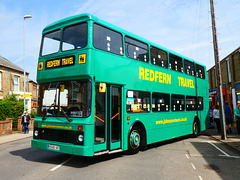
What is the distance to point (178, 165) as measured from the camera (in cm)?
661

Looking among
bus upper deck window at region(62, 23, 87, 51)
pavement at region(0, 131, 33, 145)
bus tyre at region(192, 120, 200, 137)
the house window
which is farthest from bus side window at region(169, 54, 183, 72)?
the house window

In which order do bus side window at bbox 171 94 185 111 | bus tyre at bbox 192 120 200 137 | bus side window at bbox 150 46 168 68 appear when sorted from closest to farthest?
bus side window at bbox 150 46 168 68
bus side window at bbox 171 94 185 111
bus tyre at bbox 192 120 200 137

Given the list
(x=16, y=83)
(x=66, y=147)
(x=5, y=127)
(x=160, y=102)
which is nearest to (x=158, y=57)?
(x=160, y=102)

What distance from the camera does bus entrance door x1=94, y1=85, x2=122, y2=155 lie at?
6836 millimetres

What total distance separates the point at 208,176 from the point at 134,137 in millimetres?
2979

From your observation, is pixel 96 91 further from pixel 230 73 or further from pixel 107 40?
pixel 230 73

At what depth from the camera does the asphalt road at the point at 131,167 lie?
5.55 meters

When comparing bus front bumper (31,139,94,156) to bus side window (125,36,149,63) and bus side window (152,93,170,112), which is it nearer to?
bus side window (125,36,149,63)

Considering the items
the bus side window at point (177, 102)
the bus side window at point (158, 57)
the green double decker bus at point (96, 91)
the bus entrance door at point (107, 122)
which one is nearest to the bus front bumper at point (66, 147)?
the green double decker bus at point (96, 91)

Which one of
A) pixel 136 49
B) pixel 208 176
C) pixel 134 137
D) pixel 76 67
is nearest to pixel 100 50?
pixel 76 67

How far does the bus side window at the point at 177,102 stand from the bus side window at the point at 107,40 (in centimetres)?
418

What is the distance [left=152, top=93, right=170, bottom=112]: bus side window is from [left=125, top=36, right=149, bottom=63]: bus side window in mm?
1576

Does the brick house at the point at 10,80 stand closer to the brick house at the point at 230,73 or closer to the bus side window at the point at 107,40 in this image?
the bus side window at the point at 107,40

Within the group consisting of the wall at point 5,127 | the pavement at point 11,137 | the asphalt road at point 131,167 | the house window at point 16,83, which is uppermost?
the house window at point 16,83
